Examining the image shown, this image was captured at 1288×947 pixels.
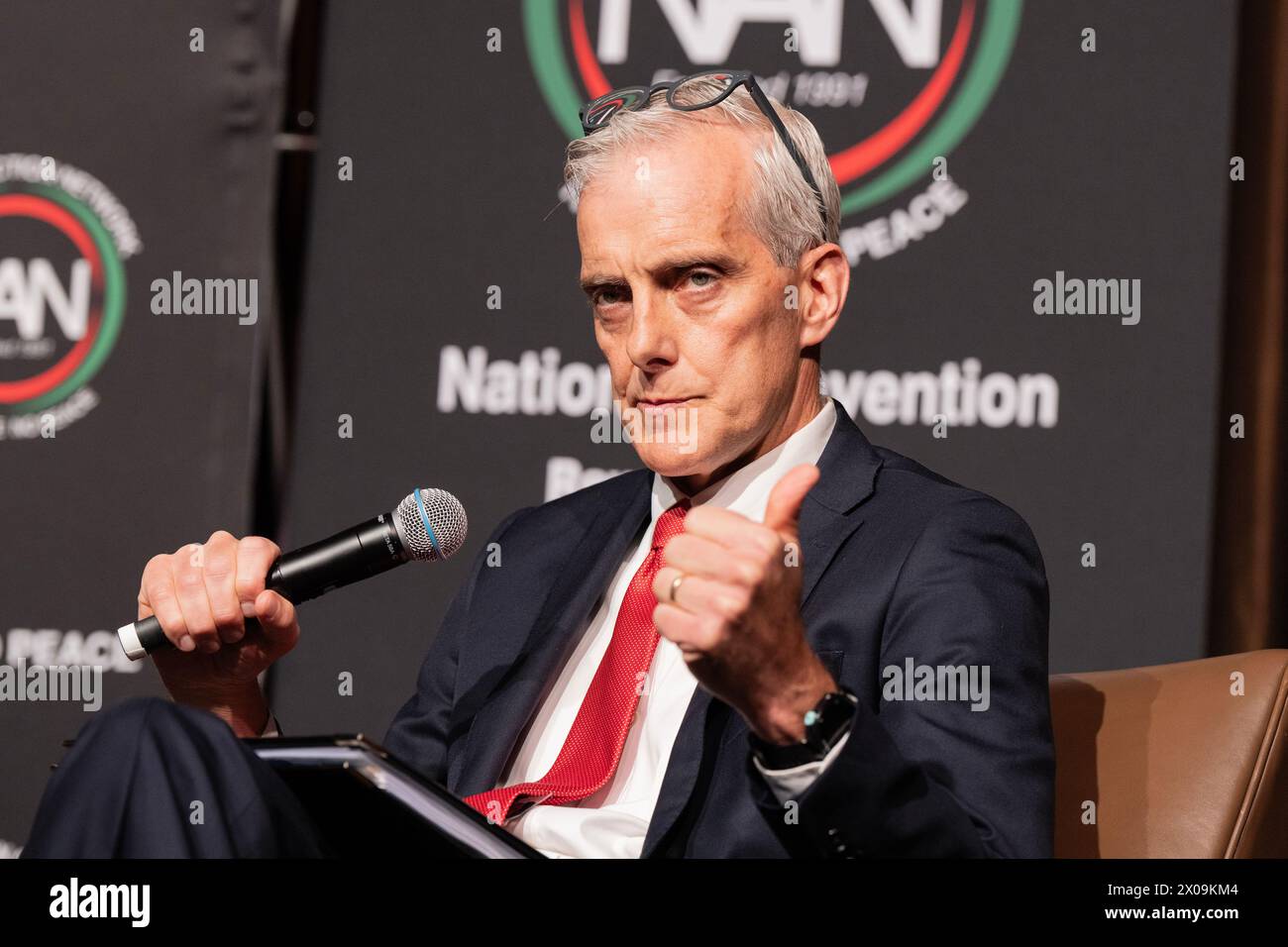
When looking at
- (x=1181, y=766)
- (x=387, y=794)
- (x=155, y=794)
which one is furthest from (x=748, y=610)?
(x=1181, y=766)

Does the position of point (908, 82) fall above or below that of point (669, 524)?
above

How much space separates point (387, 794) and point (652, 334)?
841 mm

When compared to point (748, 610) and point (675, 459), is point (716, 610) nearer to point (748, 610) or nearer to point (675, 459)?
point (748, 610)

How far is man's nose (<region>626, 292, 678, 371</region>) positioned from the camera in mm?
2006

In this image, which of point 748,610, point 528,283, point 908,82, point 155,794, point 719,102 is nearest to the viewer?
point 155,794

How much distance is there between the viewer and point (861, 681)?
1800mm


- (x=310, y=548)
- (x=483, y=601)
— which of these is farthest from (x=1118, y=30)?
(x=310, y=548)

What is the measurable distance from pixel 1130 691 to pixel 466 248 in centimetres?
205

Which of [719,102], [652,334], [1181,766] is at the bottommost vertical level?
[1181,766]

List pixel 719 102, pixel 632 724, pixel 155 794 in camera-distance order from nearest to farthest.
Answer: pixel 155 794 < pixel 632 724 < pixel 719 102

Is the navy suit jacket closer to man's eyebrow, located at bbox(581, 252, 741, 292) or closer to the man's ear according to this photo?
the man's ear

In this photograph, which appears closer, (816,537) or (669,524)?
(816,537)

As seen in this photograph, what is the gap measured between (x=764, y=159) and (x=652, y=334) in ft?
0.96

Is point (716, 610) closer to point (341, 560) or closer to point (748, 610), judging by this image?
point (748, 610)
